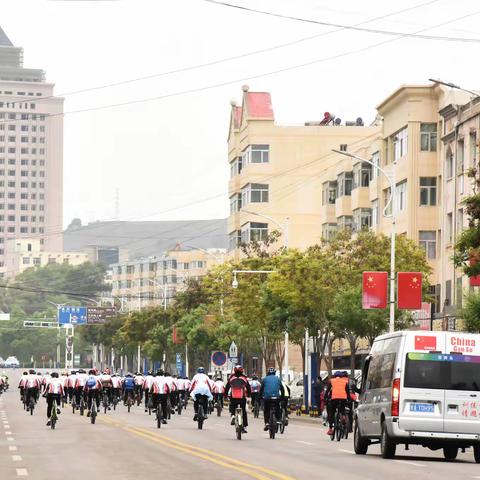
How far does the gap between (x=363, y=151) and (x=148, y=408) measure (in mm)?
36034

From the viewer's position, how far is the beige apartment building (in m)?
74.9

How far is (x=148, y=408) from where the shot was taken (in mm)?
66125

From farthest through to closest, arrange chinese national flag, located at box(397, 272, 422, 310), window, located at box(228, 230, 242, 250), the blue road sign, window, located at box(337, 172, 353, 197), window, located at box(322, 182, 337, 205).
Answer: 1. the blue road sign
2. window, located at box(228, 230, 242, 250)
3. window, located at box(322, 182, 337, 205)
4. window, located at box(337, 172, 353, 197)
5. chinese national flag, located at box(397, 272, 422, 310)

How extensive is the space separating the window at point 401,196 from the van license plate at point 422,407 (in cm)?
5625

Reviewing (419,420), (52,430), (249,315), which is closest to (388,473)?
(419,420)

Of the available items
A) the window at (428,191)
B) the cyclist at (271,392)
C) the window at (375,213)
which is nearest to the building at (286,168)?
the window at (375,213)

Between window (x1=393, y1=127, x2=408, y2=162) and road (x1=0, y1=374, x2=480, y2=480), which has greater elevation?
window (x1=393, y1=127, x2=408, y2=162)

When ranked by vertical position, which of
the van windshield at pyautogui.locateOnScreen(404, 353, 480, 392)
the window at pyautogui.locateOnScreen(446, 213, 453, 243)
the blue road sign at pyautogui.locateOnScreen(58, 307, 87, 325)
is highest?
the window at pyautogui.locateOnScreen(446, 213, 453, 243)

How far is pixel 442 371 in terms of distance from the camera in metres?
28.4

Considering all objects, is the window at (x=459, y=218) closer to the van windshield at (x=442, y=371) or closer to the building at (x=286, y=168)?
the van windshield at (x=442, y=371)

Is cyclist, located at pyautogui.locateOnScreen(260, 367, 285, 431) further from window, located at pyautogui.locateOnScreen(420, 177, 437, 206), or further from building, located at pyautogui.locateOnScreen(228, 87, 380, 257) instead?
building, located at pyautogui.locateOnScreen(228, 87, 380, 257)

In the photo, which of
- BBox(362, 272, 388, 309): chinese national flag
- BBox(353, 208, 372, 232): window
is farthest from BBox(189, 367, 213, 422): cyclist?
BBox(353, 208, 372, 232): window

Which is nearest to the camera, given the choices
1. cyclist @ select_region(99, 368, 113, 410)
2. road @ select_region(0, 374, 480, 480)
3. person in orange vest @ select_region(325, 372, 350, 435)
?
road @ select_region(0, 374, 480, 480)

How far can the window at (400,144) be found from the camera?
84.6 meters
